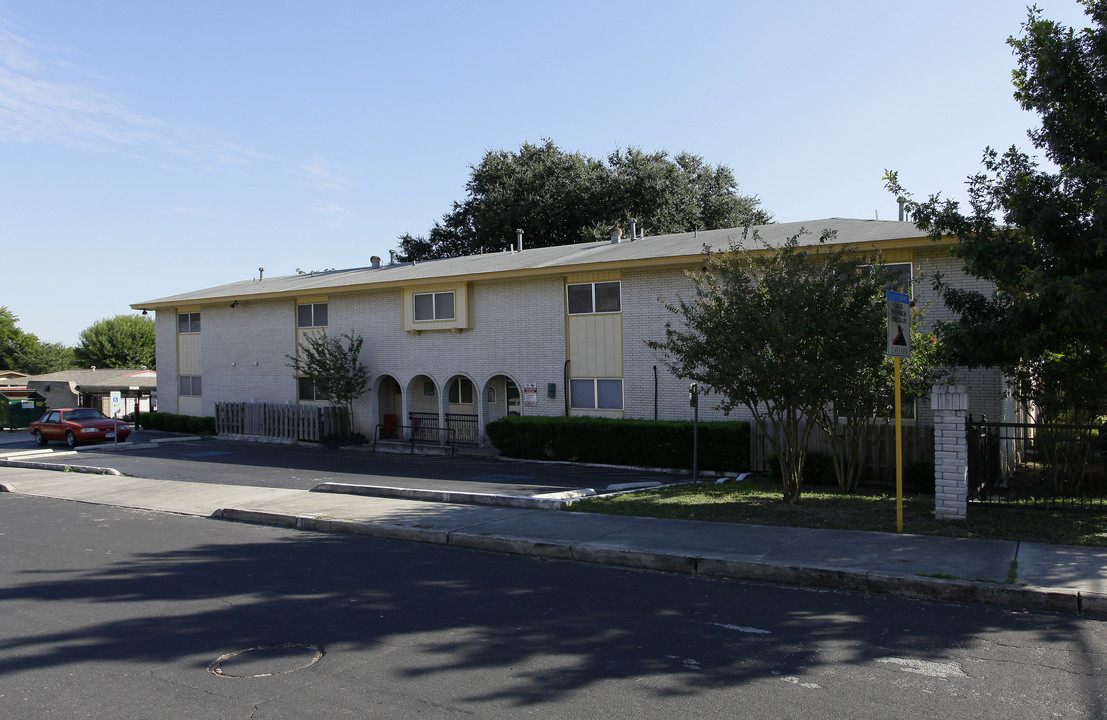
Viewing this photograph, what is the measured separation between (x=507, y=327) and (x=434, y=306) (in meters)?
2.78

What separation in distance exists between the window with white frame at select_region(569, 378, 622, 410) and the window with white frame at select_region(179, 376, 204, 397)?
17.4 m

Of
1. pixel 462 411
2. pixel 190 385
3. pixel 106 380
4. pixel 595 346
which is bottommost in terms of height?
pixel 462 411

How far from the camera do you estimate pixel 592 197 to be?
139 feet

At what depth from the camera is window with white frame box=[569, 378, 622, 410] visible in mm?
20578

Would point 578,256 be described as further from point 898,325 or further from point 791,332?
point 898,325

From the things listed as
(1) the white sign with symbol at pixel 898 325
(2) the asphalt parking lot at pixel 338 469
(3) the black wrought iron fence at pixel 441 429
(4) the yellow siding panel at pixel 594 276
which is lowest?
(2) the asphalt parking lot at pixel 338 469

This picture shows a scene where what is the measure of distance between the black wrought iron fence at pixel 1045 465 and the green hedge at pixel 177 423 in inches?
1029

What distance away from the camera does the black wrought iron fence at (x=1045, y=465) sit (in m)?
10.8

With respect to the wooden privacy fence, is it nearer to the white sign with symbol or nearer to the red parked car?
the red parked car

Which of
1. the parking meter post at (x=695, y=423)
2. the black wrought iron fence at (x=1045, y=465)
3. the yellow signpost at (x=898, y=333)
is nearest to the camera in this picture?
the yellow signpost at (x=898, y=333)

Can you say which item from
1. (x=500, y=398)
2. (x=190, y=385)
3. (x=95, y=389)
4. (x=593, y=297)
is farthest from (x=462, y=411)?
(x=95, y=389)

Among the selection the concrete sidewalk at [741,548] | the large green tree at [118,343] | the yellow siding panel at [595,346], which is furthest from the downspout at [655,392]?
the large green tree at [118,343]

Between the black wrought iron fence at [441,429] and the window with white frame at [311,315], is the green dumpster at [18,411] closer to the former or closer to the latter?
the window with white frame at [311,315]

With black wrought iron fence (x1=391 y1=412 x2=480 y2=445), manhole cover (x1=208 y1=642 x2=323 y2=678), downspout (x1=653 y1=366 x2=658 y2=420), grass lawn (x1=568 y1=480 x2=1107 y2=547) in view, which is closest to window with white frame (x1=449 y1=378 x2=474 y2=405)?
black wrought iron fence (x1=391 y1=412 x2=480 y2=445)
